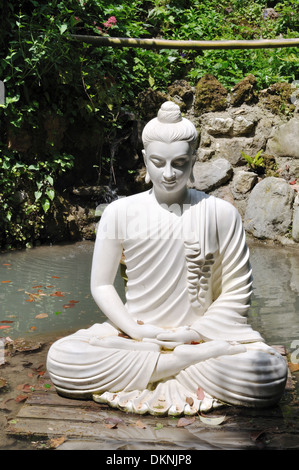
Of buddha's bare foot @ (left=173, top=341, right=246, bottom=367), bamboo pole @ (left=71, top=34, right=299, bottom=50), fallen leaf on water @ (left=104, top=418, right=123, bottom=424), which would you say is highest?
bamboo pole @ (left=71, top=34, right=299, bottom=50)

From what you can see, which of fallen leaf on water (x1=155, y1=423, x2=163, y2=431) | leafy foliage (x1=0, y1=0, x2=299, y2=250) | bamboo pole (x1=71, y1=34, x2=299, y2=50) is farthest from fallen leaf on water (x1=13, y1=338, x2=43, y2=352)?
bamboo pole (x1=71, y1=34, x2=299, y2=50)

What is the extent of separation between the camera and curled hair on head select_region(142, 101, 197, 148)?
3.66 m

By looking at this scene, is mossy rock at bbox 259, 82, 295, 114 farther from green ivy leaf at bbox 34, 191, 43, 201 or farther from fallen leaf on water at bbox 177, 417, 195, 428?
fallen leaf on water at bbox 177, 417, 195, 428

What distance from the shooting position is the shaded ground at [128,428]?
10.0 ft

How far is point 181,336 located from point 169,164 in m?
1.11

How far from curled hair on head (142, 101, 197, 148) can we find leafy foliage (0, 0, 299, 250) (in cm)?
438

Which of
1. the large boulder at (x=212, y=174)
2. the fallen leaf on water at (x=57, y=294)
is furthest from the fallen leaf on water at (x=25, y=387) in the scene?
the large boulder at (x=212, y=174)

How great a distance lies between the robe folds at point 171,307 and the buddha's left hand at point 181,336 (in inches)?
2.7

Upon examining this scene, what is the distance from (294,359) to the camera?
442cm

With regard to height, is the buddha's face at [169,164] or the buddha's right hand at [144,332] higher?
the buddha's face at [169,164]

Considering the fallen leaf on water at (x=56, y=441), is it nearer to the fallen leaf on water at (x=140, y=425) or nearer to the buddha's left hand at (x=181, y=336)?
the fallen leaf on water at (x=140, y=425)

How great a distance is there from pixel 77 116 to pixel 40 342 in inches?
188

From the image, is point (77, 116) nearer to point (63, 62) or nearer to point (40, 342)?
point (63, 62)

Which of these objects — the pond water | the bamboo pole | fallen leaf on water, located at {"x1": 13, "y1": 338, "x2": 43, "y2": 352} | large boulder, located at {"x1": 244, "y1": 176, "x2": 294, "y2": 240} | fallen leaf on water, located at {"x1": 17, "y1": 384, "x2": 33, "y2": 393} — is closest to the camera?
fallen leaf on water, located at {"x1": 17, "y1": 384, "x2": 33, "y2": 393}
